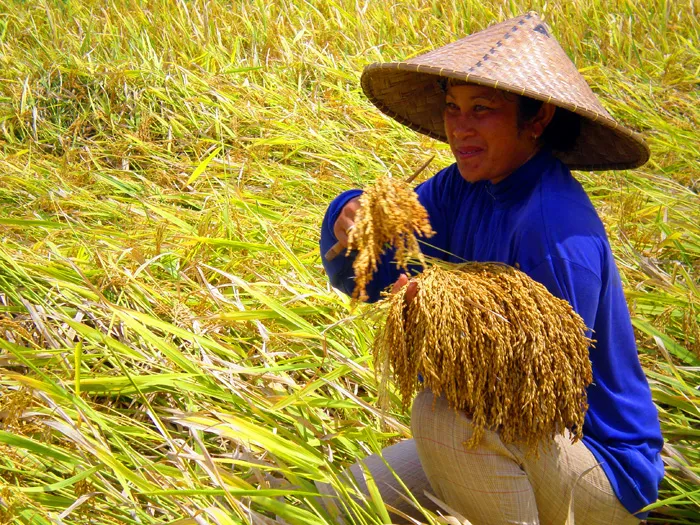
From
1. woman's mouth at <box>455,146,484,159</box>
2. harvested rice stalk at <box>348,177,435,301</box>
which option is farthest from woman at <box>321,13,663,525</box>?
harvested rice stalk at <box>348,177,435,301</box>

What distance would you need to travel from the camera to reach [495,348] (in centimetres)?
169

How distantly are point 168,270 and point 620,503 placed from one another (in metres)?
1.60

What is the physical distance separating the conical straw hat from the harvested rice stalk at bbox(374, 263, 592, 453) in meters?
0.46

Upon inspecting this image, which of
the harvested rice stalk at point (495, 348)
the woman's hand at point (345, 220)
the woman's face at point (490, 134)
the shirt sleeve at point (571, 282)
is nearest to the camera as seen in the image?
the harvested rice stalk at point (495, 348)

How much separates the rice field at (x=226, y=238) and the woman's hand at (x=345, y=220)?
35 cm

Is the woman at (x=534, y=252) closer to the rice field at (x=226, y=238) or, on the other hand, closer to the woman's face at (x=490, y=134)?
the woman's face at (x=490, y=134)

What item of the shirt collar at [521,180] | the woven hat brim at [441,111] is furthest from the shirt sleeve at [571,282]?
the woven hat brim at [441,111]

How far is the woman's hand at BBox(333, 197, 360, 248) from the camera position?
1.92 meters

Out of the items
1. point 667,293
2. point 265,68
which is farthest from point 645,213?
point 265,68

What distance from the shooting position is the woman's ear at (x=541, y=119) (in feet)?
6.73

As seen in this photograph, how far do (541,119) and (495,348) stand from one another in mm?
656

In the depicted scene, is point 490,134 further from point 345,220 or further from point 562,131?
point 345,220

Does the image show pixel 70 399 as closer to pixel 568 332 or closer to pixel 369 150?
pixel 568 332

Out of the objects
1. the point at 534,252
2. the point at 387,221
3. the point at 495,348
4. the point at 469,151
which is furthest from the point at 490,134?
the point at 495,348
